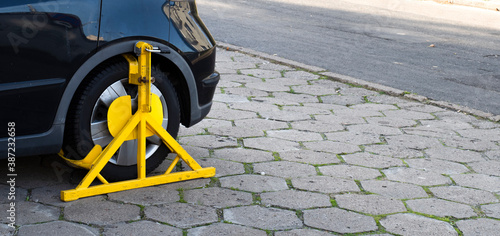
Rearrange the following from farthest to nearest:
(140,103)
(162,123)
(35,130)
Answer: (162,123) → (140,103) → (35,130)

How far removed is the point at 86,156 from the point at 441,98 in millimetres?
3955

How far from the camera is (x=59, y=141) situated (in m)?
3.39

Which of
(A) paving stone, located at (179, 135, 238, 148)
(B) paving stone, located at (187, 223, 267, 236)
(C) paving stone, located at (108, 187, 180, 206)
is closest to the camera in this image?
(B) paving stone, located at (187, 223, 267, 236)

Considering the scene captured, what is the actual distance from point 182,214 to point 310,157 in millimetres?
1299

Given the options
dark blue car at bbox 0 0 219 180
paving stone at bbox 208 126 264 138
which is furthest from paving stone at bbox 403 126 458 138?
dark blue car at bbox 0 0 219 180

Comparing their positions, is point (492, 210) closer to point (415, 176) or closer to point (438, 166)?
point (415, 176)

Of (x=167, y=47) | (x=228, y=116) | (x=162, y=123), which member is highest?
(x=167, y=47)

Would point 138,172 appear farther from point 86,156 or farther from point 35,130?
point 35,130

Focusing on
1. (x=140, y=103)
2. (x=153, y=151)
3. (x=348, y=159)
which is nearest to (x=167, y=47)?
(x=140, y=103)

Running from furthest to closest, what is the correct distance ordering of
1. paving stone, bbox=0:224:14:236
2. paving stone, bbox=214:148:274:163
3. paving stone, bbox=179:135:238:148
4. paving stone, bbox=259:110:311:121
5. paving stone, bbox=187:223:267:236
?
paving stone, bbox=259:110:311:121 → paving stone, bbox=179:135:238:148 → paving stone, bbox=214:148:274:163 → paving stone, bbox=187:223:267:236 → paving stone, bbox=0:224:14:236

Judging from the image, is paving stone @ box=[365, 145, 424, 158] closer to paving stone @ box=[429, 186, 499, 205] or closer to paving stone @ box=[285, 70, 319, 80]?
paving stone @ box=[429, 186, 499, 205]

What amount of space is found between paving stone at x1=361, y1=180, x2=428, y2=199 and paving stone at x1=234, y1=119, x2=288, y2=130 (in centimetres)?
120

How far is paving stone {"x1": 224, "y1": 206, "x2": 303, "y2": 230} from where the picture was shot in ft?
10.9

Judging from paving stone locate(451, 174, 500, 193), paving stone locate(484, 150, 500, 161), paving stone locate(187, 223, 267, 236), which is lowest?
paving stone locate(187, 223, 267, 236)
